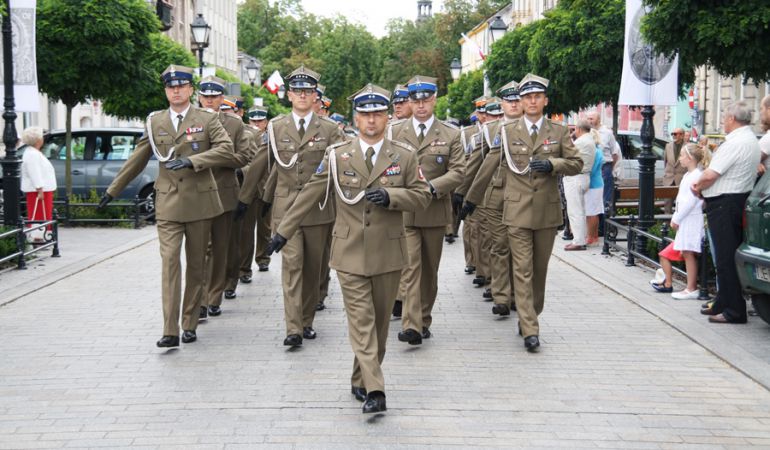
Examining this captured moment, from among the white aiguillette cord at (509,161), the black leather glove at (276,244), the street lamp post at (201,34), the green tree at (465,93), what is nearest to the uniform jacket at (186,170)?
the black leather glove at (276,244)

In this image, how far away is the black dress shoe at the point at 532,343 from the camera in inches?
308

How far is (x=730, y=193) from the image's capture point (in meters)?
8.80

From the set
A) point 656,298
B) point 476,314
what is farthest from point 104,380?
point 656,298

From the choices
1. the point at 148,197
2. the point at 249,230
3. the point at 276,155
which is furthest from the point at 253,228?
the point at 148,197

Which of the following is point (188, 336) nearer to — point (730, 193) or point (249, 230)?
point (249, 230)

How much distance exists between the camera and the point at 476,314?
31.5ft

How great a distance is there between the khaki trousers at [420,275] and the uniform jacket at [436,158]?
100 mm

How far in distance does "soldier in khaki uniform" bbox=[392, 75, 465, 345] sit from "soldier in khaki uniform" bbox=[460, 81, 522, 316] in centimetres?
30

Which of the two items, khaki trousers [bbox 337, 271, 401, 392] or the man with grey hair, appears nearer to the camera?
khaki trousers [bbox 337, 271, 401, 392]

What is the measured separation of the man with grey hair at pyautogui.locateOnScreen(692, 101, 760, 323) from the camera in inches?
344

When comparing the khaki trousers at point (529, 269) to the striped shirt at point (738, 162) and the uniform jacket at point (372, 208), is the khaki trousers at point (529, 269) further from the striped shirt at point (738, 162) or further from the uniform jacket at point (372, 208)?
the uniform jacket at point (372, 208)

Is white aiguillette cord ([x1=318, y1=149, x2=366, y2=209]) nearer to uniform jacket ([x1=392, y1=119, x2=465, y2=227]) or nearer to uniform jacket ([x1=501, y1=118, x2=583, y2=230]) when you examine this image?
uniform jacket ([x1=392, y1=119, x2=465, y2=227])

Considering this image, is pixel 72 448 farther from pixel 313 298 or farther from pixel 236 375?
pixel 313 298

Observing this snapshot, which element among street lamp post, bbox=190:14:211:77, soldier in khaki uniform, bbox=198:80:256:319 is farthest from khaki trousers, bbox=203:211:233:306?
street lamp post, bbox=190:14:211:77
